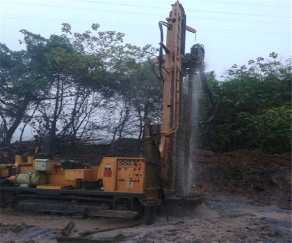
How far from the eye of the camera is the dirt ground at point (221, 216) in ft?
27.5

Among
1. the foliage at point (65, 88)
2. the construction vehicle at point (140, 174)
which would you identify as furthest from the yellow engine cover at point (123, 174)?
the foliage at point (65, 88)

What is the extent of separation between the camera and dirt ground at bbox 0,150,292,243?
27.5 ft

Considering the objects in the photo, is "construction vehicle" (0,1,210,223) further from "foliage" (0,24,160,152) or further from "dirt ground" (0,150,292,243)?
"foliage" (0,24,160,152)

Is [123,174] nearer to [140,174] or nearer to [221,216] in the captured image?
[140,174]

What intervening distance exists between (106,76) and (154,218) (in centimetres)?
924

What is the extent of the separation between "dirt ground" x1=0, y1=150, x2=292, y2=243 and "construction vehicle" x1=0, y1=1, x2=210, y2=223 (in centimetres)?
34

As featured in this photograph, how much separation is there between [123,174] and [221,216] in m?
2.48

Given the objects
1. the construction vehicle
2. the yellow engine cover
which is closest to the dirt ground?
the construction vehicle

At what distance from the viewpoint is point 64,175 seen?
12.0m

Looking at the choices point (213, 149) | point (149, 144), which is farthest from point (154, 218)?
point (213, 149)

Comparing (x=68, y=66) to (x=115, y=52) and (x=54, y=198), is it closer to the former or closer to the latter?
(x=115, y=52)

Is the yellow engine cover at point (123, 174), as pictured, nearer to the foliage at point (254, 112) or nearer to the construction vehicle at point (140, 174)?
the construction vehicle at point (140, 174)

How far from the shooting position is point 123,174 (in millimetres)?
10852

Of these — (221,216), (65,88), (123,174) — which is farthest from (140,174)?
(65,88)
